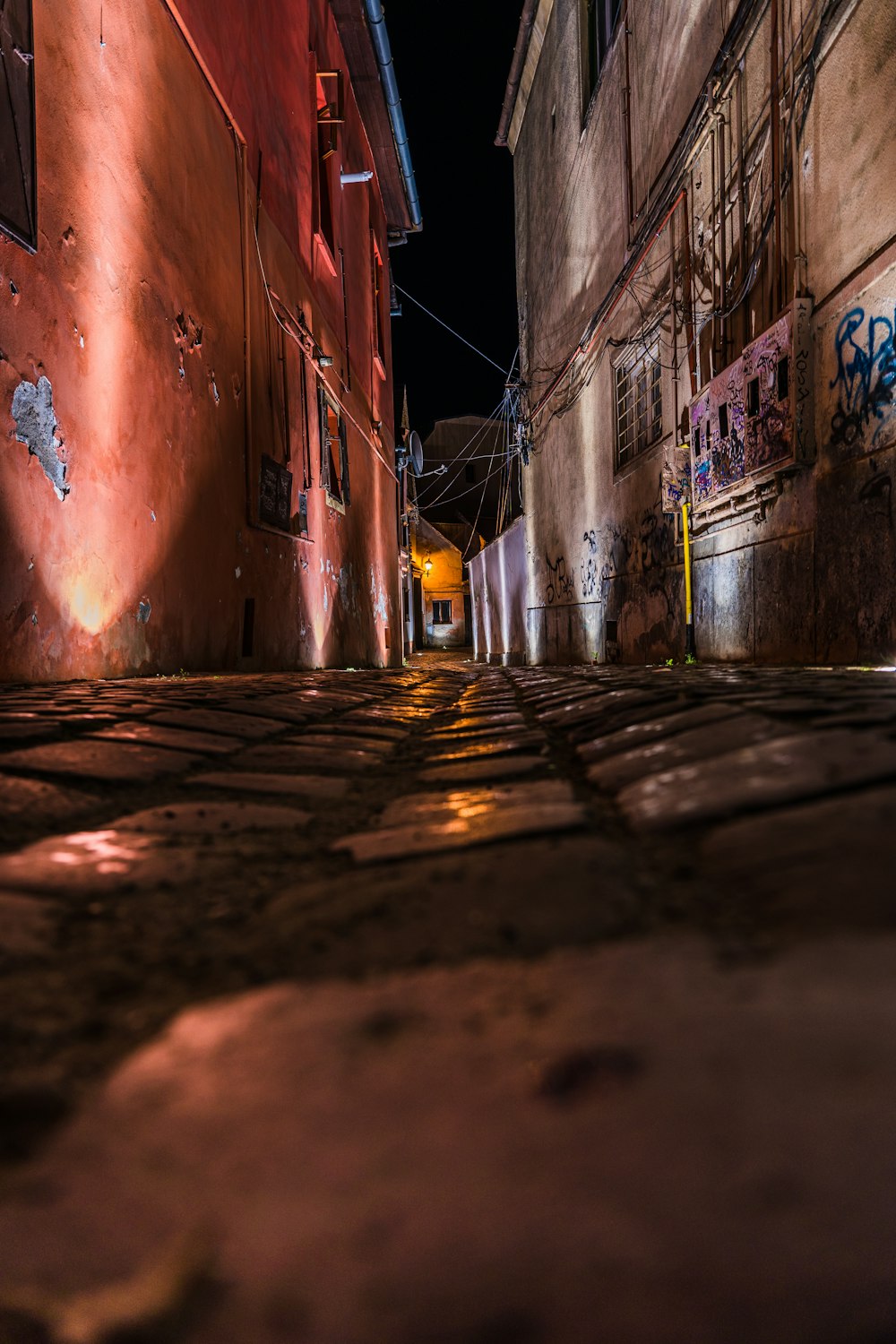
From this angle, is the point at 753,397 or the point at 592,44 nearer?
the point at 753,397

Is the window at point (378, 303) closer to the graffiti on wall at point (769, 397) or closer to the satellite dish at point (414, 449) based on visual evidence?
the satellite dish at point (414, 449)

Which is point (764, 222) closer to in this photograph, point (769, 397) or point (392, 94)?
point (769, 397)

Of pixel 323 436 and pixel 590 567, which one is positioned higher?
pixel 323 436

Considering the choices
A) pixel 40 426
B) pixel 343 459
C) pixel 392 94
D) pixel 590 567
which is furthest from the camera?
pixel 392 94

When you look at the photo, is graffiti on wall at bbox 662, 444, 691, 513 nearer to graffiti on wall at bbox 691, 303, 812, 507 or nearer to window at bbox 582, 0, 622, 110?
graffiti on wall at bbox 691, 303, 812, 507

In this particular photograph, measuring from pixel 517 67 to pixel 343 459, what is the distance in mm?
8821

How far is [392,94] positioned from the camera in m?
11.7

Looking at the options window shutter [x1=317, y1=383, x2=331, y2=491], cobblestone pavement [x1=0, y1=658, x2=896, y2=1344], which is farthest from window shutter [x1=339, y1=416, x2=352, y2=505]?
cobblestone pavement [x1=0, y1=658, x2=896, y2=1344]

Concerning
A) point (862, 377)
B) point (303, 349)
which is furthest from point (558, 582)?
point (862, 377)

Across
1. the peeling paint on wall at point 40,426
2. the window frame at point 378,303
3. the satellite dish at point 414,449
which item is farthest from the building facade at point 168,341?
the satellite dish at point 414,449

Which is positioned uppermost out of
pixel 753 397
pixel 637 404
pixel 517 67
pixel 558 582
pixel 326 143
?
pixel 517 67

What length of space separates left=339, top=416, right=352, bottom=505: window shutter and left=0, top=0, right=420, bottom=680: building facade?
0.18 m

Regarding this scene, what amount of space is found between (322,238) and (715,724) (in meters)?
9.49

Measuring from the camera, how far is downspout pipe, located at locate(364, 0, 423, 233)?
→ 33.4ft
